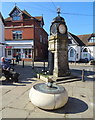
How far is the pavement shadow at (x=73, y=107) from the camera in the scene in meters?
3.72

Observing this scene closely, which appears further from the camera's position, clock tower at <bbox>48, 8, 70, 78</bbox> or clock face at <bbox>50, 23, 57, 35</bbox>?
clock face at <bbox>50, 23, 57, 35</bbox>

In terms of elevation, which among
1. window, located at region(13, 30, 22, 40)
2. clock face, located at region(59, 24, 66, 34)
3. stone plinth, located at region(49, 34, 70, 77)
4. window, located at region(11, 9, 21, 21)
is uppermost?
window, located at region(11, 9, 21, 21)

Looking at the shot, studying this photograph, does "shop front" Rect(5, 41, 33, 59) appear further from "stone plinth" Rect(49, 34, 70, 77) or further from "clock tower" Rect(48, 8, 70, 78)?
"stone plinth" Rect(49, 34, 70, 77)

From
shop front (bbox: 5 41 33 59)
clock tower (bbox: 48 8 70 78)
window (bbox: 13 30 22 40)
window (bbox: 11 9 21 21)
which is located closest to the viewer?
clock tower (bbox: 48 8 70 78)

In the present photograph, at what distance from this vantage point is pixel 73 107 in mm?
4020

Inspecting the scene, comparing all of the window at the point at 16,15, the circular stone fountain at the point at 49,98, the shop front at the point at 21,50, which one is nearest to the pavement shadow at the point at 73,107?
the circular stone fountain at the point at 49,98

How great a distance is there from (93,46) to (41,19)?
14.9 meters

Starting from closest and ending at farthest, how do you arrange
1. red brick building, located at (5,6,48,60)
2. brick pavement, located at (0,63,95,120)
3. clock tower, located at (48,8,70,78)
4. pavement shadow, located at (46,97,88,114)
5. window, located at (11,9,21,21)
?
brick pavement, located at (0,63,95,120) < pavement shadow, located at (46,97,88,114) < clock tower, located at (48,8,70,78) < red brick building, located at (5,6,48,60) < window, located at (11,9,21,21)

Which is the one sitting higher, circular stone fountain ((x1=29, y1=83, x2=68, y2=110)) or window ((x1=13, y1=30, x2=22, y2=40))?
window ((x1=13, y1=30, x2=22, y2=40))

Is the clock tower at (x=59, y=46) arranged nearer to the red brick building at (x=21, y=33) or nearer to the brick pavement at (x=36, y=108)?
the brick pavement at (x=36, y=108)

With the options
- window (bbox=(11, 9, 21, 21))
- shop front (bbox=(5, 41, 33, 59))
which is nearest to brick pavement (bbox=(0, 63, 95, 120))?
shop front (bbox=(5, 41, 33, 59))

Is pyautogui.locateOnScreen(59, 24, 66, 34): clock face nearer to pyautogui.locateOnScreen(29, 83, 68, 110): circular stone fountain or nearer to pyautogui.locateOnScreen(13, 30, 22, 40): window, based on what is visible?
pyautogui.locateOnScreen(29, 83, 68, 110): circular stone fountain

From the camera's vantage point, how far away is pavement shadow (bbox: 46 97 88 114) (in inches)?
146

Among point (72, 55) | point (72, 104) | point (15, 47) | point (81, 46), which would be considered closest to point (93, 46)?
point (81, 46)
